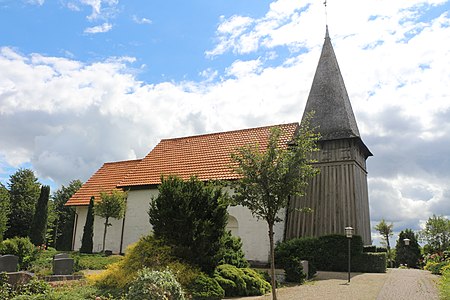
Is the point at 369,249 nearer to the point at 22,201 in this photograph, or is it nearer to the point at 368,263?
the point at 368,263

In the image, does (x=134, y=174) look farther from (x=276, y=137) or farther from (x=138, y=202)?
(x=276, y=137)

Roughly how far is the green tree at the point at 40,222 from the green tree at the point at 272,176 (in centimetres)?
2176

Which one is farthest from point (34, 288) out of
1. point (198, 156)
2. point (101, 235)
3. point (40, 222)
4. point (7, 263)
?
point (40, 222)

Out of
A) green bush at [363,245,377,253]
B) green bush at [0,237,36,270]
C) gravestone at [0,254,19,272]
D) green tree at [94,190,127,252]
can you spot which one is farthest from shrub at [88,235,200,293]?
green bush at [363,245,377,253]

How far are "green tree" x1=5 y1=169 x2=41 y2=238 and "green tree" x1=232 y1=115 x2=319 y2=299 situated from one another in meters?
27.0

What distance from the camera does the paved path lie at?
36.3 ft

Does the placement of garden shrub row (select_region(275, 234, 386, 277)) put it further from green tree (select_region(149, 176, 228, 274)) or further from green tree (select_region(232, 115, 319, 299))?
green tree (select_region(232, 115, 319, 299))

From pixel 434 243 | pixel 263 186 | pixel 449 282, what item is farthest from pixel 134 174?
pixel 434 243

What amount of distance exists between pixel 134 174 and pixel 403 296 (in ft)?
58.8

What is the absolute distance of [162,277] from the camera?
7727 mm

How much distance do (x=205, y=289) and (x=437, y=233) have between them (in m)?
35.9

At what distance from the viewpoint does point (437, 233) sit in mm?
37750

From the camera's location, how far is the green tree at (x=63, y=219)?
105ft

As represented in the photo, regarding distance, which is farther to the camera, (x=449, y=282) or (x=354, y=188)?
(x=354, y=188)
